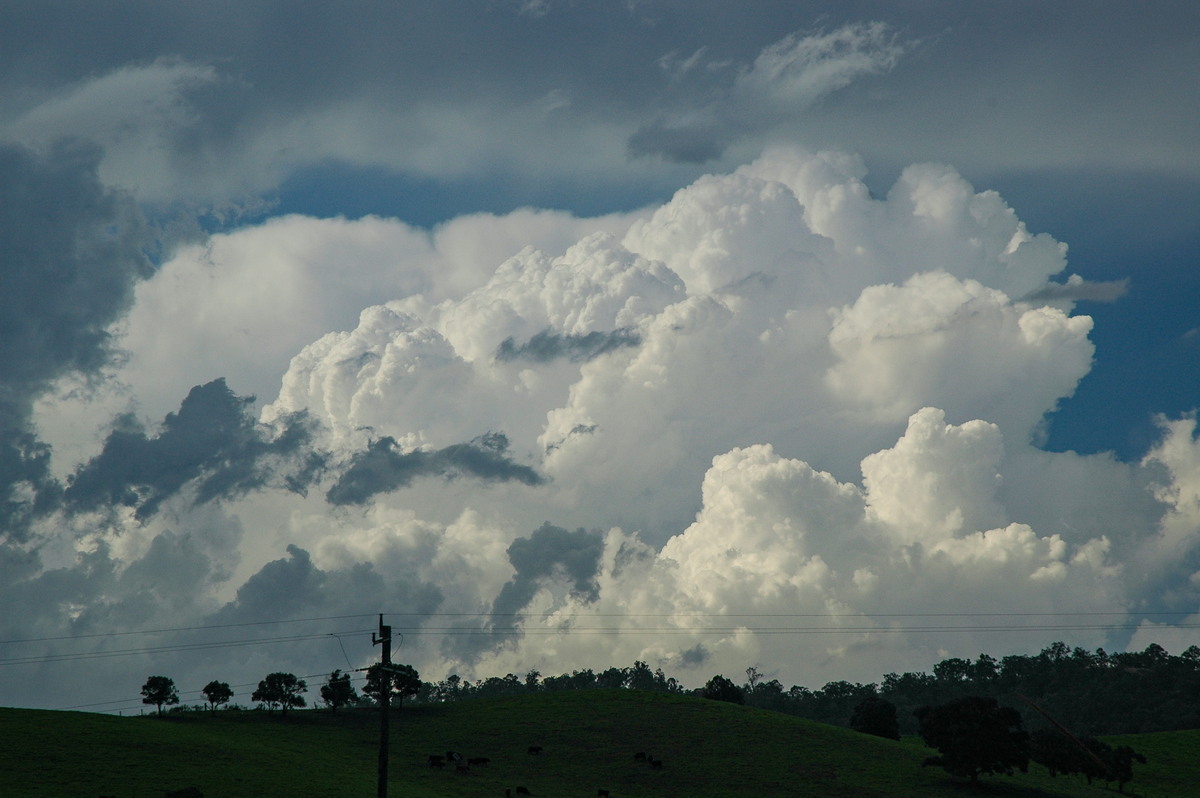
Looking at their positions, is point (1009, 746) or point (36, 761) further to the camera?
point (1009, 746)

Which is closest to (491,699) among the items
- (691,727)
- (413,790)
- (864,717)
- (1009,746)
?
(691,727)

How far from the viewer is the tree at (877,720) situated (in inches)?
6250

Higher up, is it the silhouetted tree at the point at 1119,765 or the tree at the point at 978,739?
the tree at the point at 978,739

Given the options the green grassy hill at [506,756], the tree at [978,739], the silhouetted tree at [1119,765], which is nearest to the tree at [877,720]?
the green grassy hill at [506,756]

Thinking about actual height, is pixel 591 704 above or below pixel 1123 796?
above

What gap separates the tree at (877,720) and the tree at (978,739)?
126ft

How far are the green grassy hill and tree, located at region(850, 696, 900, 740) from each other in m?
14.4

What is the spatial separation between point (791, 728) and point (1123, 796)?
1567 inches

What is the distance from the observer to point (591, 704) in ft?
516

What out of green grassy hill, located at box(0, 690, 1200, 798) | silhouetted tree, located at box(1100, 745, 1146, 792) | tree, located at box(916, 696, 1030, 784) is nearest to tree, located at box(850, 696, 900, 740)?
green grassy hill, located at box(0, 690, 1200, 798)

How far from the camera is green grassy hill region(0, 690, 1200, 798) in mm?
101688

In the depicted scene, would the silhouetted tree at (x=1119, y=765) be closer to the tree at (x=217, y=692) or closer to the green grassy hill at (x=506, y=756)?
the green grassy hill at (x=506, y=756)

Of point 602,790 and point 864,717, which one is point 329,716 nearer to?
point 602,790

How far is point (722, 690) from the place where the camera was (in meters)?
179
